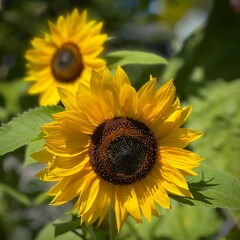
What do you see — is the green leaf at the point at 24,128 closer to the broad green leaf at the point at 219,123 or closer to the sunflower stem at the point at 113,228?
the sunflower stem at the point at 113,228

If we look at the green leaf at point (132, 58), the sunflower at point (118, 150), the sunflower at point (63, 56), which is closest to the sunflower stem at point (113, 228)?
the sunflower at point (118, 150)

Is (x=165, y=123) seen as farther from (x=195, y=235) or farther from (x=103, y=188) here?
(x=195, y=235)

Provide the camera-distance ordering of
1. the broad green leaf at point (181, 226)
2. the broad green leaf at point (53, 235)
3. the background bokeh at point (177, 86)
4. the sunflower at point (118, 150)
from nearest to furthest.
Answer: the sunflower at point (118, 150) < the broad green leaf at point (53, 235) < the broad green leaf at point (181, 226) < the background bokeh at point (177, 86)

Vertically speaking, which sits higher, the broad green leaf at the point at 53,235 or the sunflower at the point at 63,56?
the sunflower at the point at 63,56

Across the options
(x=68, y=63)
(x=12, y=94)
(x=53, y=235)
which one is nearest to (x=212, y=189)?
(x=53, y=235)

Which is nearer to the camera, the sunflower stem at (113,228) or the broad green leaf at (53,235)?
the sunflower stem at (113,228)

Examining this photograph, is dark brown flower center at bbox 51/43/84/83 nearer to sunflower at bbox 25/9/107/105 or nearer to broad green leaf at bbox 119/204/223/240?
sunflower at bbox 25/9/107/105

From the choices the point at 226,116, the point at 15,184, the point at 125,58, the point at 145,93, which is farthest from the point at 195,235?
the point at 145,93
